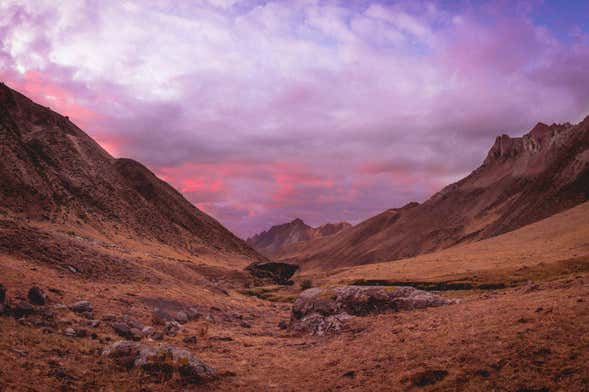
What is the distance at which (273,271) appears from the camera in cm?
10675

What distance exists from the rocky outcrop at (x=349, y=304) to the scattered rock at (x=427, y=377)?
12410 mm

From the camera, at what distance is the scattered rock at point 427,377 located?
14.2 meters

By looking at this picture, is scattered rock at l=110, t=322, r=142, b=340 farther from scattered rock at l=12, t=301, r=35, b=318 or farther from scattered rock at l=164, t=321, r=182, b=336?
scattered rock at l=12, t=301, r=35, b=318

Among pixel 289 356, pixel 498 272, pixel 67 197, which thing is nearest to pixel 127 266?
pixel 289 356

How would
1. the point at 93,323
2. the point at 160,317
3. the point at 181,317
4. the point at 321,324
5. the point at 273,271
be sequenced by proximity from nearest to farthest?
1. the point at 93,323
2. the point at 321,324
3. the point at 160,317
4. the point at 181,317
5. the point at 273,271

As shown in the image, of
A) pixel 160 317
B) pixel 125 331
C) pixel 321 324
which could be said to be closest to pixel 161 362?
pixel 125 331

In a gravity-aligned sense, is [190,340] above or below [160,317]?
below

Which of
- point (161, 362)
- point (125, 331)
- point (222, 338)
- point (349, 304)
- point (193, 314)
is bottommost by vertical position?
point (222, 338)

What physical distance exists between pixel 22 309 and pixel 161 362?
8365 mm

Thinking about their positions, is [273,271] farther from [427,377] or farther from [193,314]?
[427,377]

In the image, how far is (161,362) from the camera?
55.1ft

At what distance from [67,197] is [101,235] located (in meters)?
20.3

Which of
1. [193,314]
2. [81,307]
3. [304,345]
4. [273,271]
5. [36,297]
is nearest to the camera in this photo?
[36,297]

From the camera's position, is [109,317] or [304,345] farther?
[304,345]
